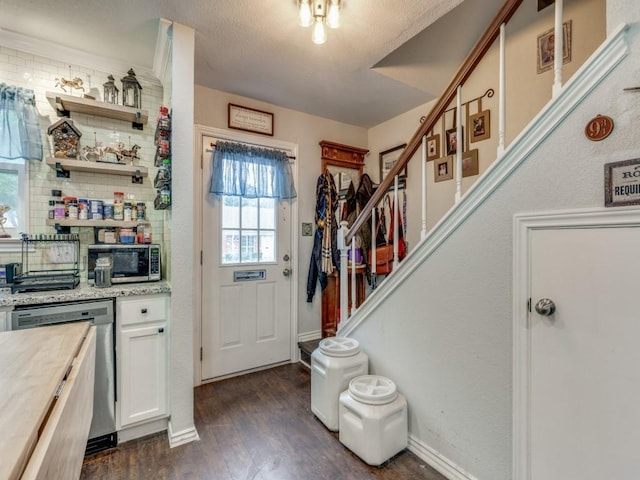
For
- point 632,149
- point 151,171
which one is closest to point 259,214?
point 151,171

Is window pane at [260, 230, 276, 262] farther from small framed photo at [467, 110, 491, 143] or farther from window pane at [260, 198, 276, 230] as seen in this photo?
small framed photo at [467, 110, 491, 143]

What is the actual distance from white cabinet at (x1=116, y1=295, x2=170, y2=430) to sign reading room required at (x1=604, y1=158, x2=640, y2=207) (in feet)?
7.34

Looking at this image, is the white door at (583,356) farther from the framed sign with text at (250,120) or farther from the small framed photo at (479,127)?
the framed sign with text at (250,120)

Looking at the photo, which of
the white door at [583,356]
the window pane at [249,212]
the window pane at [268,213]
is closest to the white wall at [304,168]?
the window pane at [268,213]

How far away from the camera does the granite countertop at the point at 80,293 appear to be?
1.57m

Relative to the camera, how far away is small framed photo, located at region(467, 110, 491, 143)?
8.04 ft

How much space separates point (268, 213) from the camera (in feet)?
9.70

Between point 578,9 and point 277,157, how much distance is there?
2.39m

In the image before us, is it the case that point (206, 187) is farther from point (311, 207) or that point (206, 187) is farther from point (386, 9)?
point (386, 9)

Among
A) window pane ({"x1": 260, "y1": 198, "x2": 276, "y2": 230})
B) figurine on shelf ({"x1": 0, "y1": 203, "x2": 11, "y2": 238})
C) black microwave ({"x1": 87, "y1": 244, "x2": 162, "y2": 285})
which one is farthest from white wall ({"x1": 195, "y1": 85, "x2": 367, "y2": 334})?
figurine on shelf ({"x1": 0, "y1": 203, "x2": 11, "y2": 238})

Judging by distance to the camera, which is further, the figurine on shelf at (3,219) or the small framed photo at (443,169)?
the small framed photo at (443,169)

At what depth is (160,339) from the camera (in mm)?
1933

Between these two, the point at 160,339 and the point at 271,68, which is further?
the point at 271,68

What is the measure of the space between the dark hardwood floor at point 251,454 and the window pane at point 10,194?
1.60 metres
